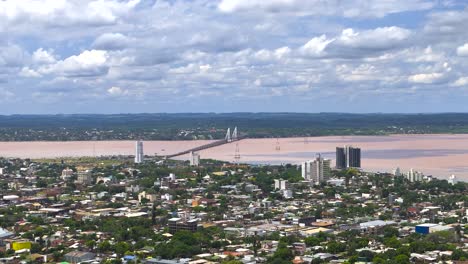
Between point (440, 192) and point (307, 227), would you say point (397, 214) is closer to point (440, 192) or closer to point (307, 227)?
point (307, 227)

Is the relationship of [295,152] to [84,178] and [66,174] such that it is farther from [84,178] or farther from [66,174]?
[84,178]

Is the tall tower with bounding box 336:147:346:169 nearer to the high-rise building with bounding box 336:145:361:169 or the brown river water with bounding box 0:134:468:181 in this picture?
the high-rise building with bounding box 336:145:361:169

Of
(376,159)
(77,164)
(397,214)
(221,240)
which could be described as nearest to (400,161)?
(376,159)

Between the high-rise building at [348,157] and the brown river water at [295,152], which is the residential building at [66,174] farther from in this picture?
the high-rise building at [348,157]

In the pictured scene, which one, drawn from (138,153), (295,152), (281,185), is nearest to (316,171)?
(281,185)

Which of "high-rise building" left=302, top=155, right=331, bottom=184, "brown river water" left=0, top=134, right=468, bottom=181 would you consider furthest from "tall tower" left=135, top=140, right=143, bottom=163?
"high-rise building" left=302, top=155, right=331, bottom=184

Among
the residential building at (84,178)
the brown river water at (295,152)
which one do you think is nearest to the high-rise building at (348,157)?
the brown river water at (295,152)
